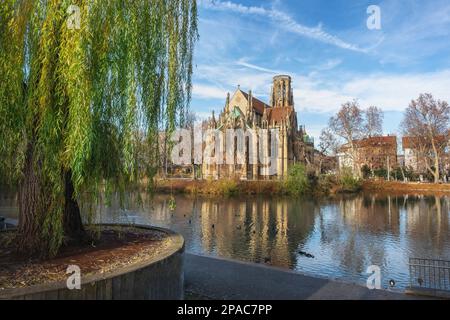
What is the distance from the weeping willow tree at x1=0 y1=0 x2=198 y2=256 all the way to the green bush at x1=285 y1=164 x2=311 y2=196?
39.8 meters

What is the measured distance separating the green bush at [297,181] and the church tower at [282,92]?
31.7 metres

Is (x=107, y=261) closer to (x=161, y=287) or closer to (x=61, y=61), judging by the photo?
(x=161, y=287)

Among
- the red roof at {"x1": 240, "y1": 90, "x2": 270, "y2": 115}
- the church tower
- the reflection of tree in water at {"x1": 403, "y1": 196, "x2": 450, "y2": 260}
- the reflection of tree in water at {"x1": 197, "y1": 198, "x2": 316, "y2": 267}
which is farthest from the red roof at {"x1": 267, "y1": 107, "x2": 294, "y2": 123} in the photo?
the reflection of tree in water at {"x1": 403, "y1": 196, "x2": 450, "y2": 260}

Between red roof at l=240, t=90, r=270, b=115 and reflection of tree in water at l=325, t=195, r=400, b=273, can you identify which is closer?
reflection of tree in water at l=325, t=195, r=400, b=273

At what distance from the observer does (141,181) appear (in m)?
8.80

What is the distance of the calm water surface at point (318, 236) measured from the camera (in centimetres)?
1353

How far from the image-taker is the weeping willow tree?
19.0 feet

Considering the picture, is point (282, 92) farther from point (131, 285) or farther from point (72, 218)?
point (131, 285)

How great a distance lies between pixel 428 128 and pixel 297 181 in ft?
88.5

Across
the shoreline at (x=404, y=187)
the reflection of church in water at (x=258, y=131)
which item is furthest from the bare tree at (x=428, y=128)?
the reflection of church in water at (x=258, y=131)

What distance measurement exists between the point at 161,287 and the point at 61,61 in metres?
4.41

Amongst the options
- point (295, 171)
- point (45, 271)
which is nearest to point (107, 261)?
point (45, 271)

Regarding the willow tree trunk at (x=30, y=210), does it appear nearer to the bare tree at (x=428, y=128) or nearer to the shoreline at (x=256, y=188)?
the shoreline at (x=256, y=188)

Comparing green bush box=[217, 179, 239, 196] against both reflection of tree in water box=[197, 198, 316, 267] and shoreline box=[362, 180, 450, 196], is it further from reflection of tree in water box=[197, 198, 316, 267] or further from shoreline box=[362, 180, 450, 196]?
shoreline box=[362, 180, 450, 196]
